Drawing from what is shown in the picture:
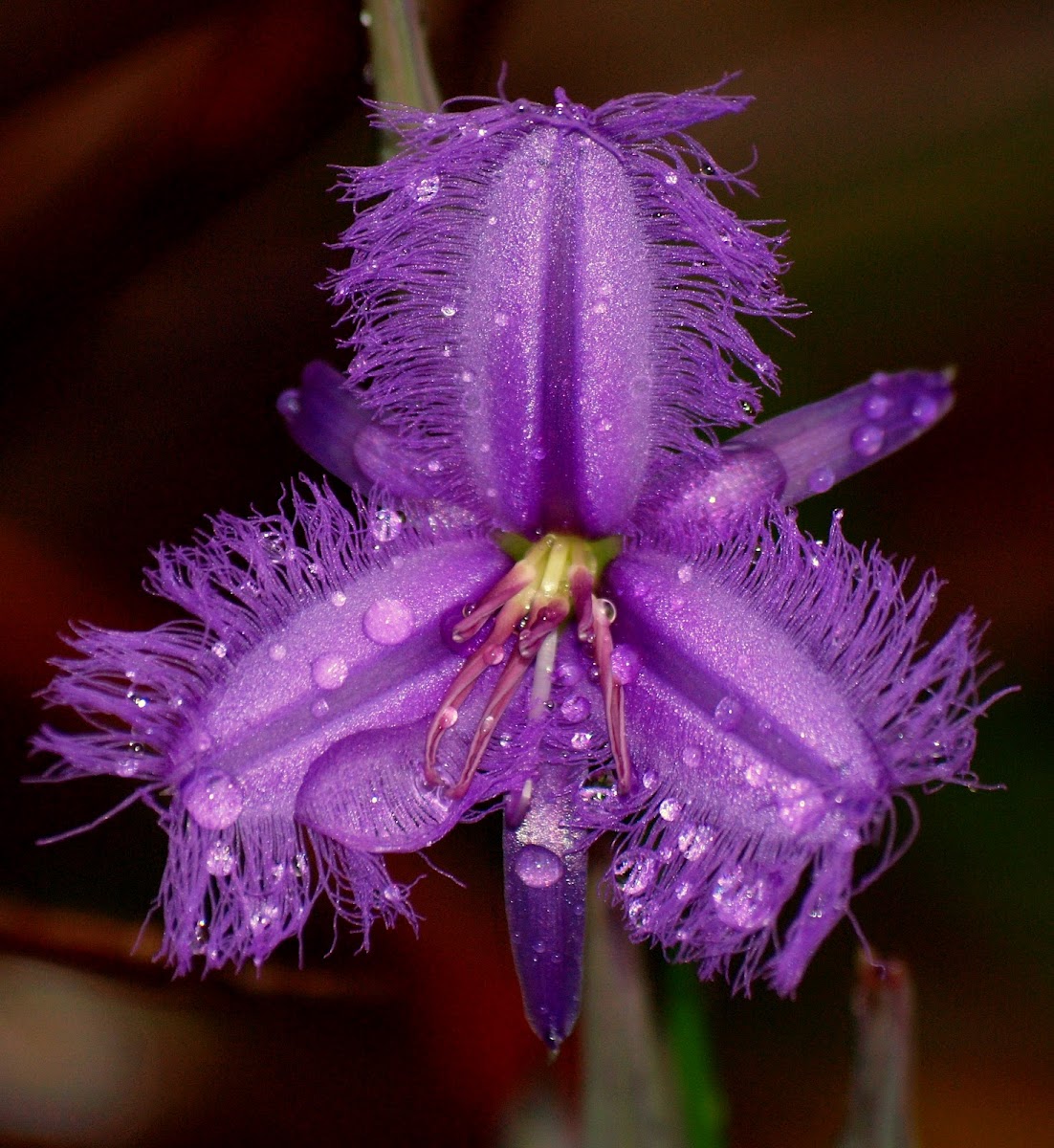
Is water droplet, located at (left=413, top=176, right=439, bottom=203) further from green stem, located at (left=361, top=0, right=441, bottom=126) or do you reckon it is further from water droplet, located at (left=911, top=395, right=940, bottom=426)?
water droplet, located at (left=911, top=395, right=940, bottom=426)

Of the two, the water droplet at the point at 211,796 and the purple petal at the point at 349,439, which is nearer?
the water droplet at the point at 211,796

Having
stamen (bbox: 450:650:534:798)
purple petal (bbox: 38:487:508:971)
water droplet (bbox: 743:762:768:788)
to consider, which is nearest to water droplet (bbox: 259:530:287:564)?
purple petal (bbox: 38:487:508:971)

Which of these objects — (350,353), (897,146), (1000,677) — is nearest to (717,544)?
(350,353)

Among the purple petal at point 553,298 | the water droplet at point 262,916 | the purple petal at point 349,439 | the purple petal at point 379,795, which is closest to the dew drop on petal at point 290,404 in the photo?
the purple petal at point 349,439

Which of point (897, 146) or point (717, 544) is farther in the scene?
point (897, 146)

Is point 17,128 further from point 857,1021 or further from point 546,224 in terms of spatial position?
point 857,1021

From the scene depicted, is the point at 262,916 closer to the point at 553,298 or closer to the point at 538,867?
the point at 538,867

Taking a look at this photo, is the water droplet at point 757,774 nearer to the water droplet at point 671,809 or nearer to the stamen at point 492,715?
the water droplet at point 671,809
